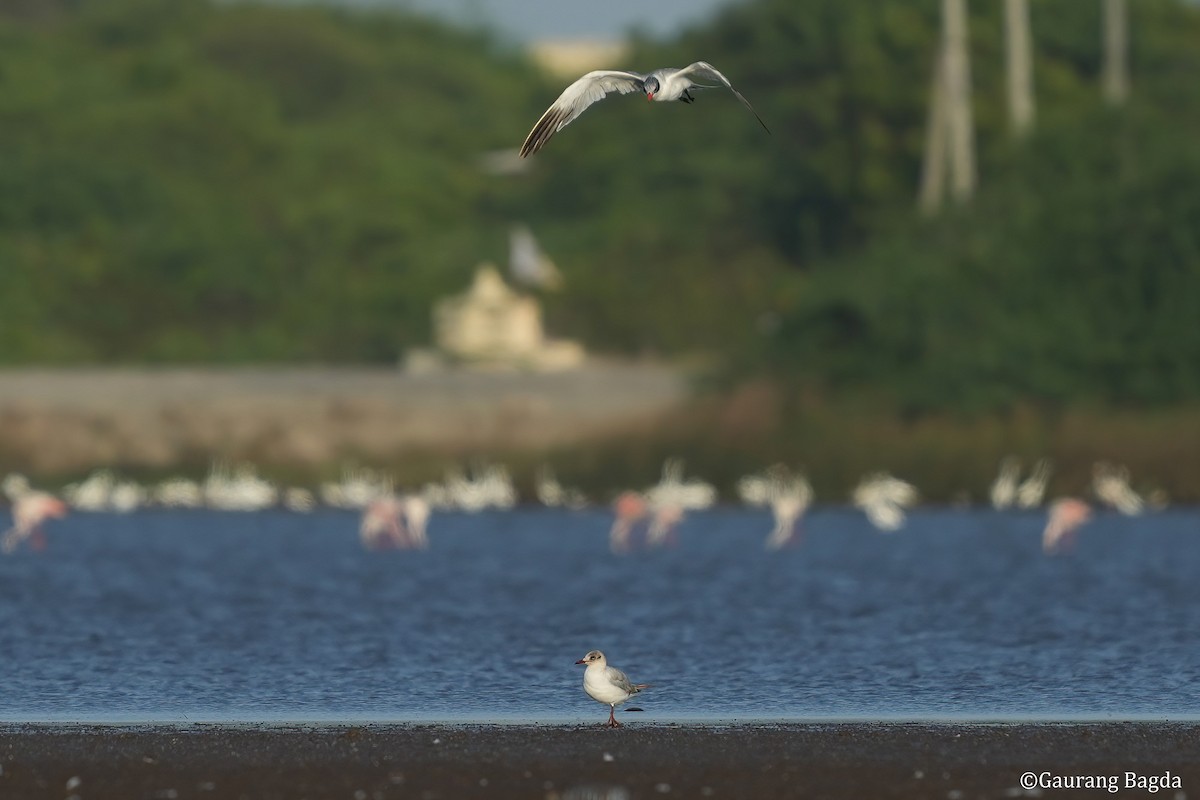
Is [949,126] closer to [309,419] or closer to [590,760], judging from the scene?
[309,419]

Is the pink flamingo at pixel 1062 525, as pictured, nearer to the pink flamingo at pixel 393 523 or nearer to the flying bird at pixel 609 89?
the pink flamingo at pixel 393 523

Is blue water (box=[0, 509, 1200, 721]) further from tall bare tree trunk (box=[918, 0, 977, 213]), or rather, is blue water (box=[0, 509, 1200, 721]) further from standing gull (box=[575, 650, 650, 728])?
tall bare tree trunk (box=[918, 0, 977, 213])

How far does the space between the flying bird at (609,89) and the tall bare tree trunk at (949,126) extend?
4679 cm

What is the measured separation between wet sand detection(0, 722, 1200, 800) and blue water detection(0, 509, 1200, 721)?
130cm

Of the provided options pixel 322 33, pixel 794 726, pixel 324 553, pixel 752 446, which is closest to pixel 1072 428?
pixel 752 446

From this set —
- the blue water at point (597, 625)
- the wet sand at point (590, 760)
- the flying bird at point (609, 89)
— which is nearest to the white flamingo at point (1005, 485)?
the blue water at point (597, 625)

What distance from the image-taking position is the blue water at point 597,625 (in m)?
21.2

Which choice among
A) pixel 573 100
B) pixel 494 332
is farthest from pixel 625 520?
pixel 494 332

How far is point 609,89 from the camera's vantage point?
60.1 ft

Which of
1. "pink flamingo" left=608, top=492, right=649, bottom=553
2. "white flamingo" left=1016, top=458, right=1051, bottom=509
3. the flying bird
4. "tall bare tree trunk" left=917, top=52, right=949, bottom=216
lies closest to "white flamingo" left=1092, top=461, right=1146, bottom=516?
"white flamingo" left=1016, top=458, right=1051, bottom=509

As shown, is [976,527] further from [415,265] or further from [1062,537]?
[415,265]

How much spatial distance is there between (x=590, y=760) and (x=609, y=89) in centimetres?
469

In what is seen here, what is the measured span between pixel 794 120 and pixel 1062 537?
38003 mm

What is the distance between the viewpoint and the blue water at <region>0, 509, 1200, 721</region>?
69.7 feet
